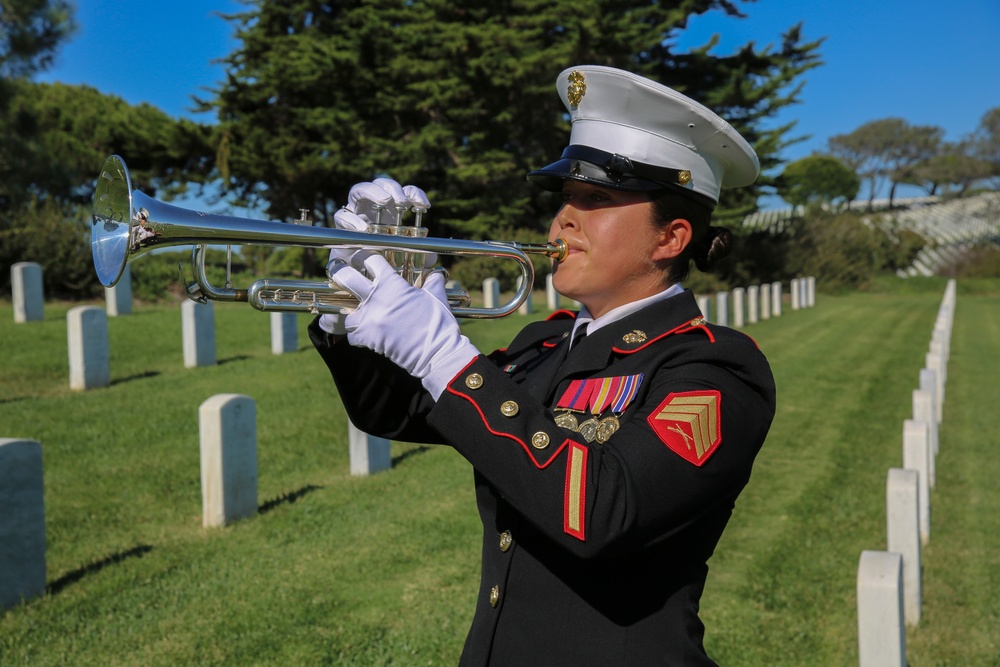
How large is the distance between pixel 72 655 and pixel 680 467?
3576mm

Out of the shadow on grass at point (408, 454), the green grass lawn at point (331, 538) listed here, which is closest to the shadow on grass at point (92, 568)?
the green grass lawn at point (331, 538)

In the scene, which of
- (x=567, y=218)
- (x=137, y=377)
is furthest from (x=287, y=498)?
(x=567, y=218)

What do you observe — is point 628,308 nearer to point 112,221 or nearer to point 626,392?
point 626,392

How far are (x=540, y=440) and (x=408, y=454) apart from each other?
6.42 meters

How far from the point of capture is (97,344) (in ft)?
31.7

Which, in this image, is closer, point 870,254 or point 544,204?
point 544,204

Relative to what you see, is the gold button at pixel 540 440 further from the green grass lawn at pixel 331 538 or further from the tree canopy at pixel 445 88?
the tree canopy at pixel 445 88

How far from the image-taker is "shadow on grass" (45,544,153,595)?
4.92 m

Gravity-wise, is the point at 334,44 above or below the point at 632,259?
above

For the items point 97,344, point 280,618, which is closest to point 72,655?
point 280,618

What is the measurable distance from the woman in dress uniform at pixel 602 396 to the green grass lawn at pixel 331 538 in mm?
2481

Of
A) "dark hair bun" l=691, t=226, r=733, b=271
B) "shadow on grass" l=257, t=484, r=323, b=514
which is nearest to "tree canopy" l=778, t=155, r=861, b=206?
"shadow on grass" l=257, t=484, r=323, b=514

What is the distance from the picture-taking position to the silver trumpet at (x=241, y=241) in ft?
6.82

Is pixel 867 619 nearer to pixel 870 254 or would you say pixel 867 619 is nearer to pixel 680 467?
pixel 680 467
